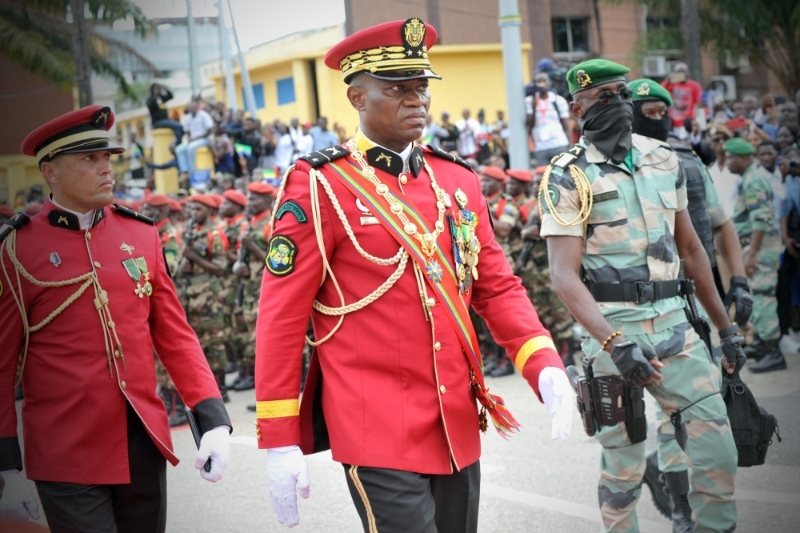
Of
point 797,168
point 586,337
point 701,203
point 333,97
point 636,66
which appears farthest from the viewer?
point 636,66

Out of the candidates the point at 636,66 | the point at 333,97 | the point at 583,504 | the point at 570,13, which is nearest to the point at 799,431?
the point at 583,504

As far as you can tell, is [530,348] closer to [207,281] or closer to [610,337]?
[610,337]

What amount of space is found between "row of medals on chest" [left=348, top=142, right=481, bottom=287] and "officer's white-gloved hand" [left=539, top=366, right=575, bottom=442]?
1.47 ft

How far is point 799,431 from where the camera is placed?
7754mm

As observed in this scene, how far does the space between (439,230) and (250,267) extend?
8.51 metres

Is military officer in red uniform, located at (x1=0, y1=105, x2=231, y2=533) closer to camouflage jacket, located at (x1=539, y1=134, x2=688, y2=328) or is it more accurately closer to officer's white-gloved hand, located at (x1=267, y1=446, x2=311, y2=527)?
officer's white-gloved hand, located at (x1=267, y1=446, x2=311, y2=527)

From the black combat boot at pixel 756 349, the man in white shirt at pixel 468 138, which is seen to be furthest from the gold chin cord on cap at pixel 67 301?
the man in white shirt at pixel 468 138

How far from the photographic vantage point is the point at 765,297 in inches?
402

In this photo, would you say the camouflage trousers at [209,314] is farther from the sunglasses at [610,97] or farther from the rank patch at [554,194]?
the sunglasses at [610,97]

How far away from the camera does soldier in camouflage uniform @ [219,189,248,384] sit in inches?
488

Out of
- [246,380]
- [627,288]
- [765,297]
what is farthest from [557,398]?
[246,380]

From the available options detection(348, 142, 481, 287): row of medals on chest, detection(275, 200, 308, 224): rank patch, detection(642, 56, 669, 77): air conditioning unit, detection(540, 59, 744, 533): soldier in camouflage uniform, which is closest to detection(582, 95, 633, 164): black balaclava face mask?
detection(540, 59, 744, 533): soldier in camouflage uniform

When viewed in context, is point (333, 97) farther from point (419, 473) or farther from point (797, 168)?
point (419, 473)

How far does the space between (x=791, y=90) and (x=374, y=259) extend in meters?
24.8
